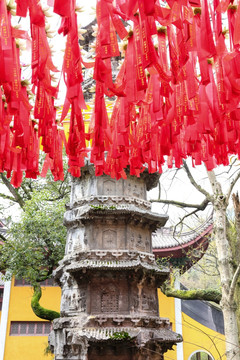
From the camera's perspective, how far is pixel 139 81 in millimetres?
1938

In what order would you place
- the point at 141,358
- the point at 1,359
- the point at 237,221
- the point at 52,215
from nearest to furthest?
the point at 237,221, the point at 141,358, the point at 52,215, the point at 1,359

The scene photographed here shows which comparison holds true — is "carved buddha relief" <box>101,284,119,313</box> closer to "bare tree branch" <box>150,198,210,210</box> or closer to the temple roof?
"bare tree branch" <box>150,198,210,210</box>

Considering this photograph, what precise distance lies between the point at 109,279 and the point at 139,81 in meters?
6.34

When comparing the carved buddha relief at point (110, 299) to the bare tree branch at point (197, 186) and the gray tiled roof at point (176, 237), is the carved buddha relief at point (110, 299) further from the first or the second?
the gray tiled roof at point (176, 237)

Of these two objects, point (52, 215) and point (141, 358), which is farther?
point (52, 215)

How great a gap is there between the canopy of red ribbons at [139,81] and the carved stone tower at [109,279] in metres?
4.77

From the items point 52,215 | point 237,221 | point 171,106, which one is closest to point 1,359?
point 52,215

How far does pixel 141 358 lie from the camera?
716 cm

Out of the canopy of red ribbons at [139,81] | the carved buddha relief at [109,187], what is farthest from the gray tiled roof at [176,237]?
the canopy of red ribbons at [139,81]

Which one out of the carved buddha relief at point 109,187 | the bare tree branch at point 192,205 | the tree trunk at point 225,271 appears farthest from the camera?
the bare tree branch at point 192,205

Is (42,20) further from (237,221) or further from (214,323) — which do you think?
(214,323)

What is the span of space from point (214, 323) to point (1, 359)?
8.33m

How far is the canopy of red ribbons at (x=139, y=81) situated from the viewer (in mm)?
1736

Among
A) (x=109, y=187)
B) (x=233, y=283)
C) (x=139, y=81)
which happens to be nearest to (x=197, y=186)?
(x=109, y=187)
